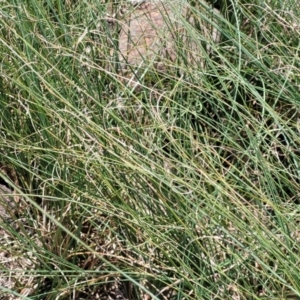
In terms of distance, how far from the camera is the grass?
128cm

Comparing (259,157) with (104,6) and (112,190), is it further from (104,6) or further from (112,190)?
(104,6)

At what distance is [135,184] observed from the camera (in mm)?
1437

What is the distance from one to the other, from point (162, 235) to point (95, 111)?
351mm

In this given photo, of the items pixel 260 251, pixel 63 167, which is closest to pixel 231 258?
pixel 260 251

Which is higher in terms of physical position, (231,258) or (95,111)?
(95,111)

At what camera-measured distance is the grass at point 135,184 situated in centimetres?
128

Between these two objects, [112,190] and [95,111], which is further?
[95,111]

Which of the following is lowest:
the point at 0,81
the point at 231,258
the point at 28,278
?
the point at 28,278

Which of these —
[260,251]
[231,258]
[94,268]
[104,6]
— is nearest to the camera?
[260,251]

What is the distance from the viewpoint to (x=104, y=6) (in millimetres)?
1828

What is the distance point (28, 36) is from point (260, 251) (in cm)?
78

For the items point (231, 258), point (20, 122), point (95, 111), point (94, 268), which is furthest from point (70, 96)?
point (231, 258)

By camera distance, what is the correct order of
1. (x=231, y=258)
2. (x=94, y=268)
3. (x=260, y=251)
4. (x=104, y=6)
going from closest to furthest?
(x=260, y=251)
(x=231, y=258)
(x=94, y=268)
(x=104, y=6)

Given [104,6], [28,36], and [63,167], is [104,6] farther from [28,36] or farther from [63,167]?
[63,167]
